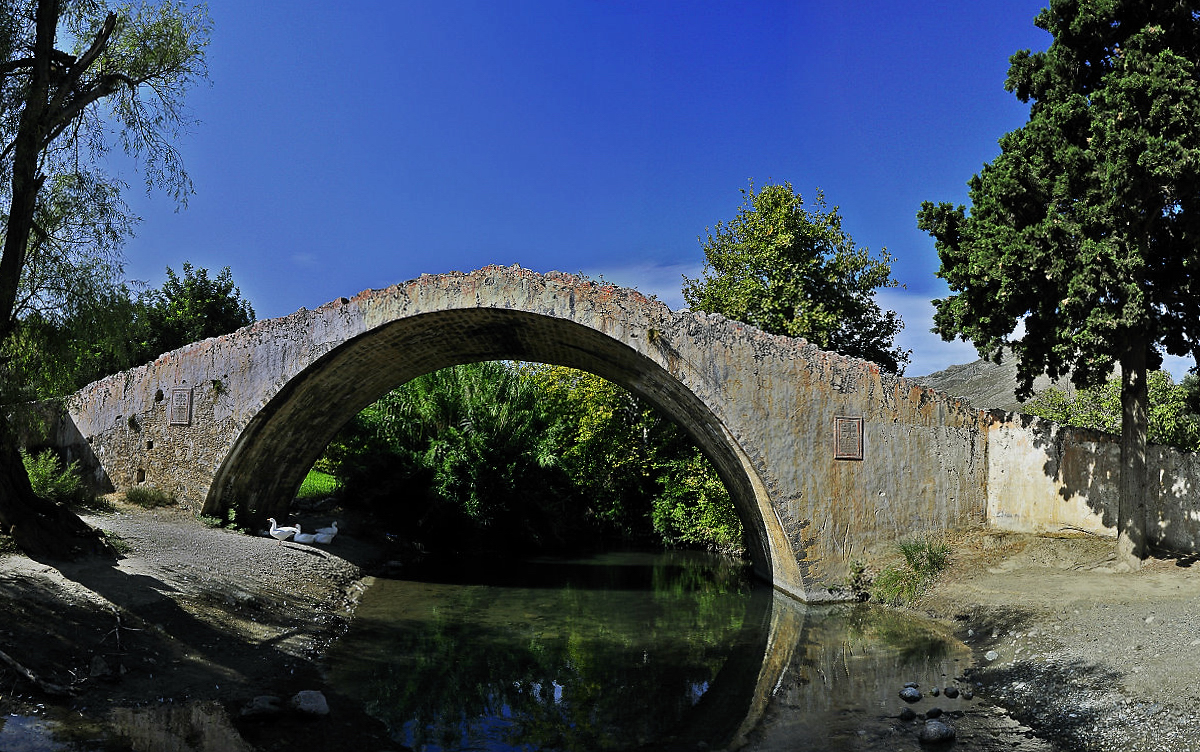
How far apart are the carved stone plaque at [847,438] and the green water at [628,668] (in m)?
2.48

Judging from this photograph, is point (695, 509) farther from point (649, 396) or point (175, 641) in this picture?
point (175, 641)

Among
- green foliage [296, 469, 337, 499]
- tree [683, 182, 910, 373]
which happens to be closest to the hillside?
tree [683, 182, 910, 373]

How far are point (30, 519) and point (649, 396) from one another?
34.3 feet

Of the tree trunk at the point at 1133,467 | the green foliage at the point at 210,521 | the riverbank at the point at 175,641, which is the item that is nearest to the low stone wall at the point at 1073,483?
the tree trunk at the point at 1133,467

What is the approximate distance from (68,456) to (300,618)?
8.07 m

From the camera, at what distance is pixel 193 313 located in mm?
29250

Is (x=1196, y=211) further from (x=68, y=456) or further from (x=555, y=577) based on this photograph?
(x=68, y=456)

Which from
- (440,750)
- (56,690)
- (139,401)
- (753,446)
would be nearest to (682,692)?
(440,750)

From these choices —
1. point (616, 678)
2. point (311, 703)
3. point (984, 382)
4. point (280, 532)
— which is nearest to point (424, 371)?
point (280, 532)

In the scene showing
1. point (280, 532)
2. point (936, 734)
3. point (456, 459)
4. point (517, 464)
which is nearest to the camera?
point (936, 734)

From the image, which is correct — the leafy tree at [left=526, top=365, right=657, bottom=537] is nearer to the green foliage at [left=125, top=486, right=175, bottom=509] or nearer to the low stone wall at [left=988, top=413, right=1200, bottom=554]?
the green foliage at [left=125, top=486, right=175, bottom=509]

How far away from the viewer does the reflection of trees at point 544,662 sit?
8.06m

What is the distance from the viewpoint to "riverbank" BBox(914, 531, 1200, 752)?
710 centimetres

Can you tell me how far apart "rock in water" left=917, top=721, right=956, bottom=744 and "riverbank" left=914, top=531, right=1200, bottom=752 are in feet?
2.70
